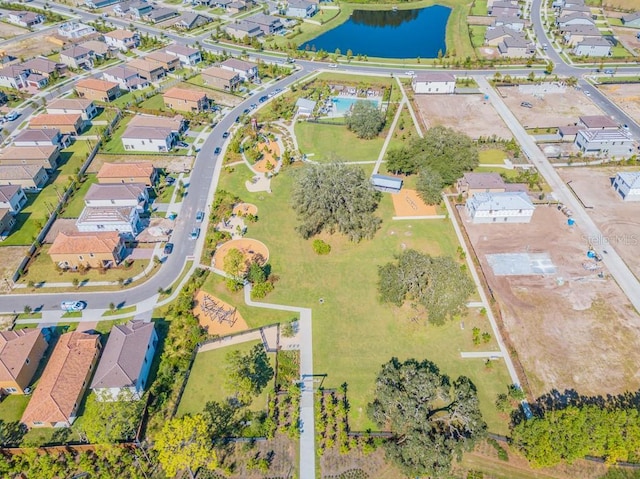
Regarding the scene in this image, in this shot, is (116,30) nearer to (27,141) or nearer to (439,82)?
(27,141)

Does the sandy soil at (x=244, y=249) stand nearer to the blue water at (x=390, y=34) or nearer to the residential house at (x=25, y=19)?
the blue water at (x=390, y=34)

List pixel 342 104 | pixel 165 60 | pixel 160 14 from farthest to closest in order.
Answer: pixel 160 14 → pixel 165 60 → pixel 342 104

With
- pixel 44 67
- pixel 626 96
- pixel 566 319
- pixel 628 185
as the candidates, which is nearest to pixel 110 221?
pixel 566 319

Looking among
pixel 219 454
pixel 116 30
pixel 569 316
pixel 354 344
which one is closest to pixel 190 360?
pixel 219 454

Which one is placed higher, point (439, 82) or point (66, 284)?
point (439, 82)

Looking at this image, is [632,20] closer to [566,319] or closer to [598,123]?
[598,123]

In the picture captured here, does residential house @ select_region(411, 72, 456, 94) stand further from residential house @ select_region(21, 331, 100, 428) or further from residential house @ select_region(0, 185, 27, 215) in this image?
residential house @ select_region(21, 331, 100, 428)

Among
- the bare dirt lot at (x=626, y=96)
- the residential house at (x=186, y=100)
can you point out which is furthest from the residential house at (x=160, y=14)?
the bare dirt lot at (x=626, y=96)
